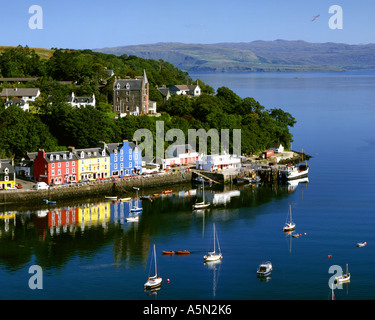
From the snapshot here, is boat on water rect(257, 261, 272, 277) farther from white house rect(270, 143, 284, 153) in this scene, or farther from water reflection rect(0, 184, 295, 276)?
white house rect(270, 143, 284, 153)

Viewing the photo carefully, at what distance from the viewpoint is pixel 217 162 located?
41.7 metres

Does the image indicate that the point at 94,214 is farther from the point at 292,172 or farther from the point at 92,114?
the point at 292,172

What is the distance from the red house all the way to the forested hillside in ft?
8.80

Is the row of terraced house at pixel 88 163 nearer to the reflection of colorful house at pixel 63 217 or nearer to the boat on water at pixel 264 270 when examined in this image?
the reflection of colorful house at pixel 63 217

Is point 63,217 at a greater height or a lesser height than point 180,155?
lesser

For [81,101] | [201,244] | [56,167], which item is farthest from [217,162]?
[201,244]

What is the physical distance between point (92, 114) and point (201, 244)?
17885mm

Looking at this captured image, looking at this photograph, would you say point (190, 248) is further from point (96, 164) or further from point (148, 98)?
point (148, 98)

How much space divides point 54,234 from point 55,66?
31.2 metres

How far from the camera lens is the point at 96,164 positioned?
38.2m

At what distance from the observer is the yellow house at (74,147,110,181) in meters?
37.4

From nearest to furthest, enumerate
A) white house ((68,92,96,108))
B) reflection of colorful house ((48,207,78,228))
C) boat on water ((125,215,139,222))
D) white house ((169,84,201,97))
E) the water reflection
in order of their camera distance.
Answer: the water reflection
reflection of colorful house ((48,207,78,228))
boat on water ((125,215,139,222))
white house ((68,92,96,108))
white house ((169,84,201,97))


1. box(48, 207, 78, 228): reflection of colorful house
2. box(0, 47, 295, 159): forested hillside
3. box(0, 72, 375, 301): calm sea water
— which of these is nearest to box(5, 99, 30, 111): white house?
box(0, 47, 295, 159): forested hillside
